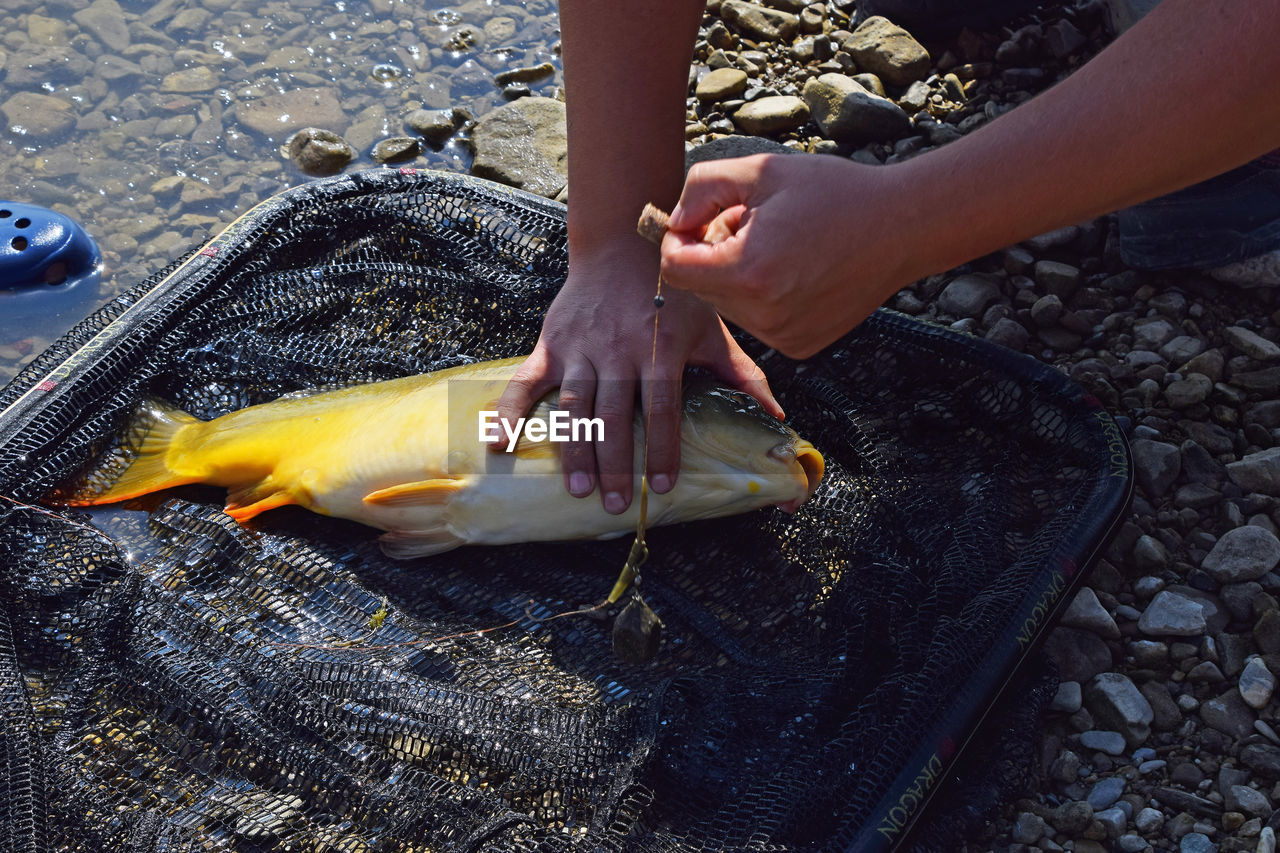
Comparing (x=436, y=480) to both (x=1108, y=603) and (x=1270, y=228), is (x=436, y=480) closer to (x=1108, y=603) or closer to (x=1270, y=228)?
(x=1108, y=603)

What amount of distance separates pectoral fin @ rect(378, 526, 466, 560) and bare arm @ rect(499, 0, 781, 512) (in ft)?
1.25

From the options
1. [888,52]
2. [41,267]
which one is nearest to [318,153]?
[41,267]

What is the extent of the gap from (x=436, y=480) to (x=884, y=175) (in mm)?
1429

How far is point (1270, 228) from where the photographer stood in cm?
346

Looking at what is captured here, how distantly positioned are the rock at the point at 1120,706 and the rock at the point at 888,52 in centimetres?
340

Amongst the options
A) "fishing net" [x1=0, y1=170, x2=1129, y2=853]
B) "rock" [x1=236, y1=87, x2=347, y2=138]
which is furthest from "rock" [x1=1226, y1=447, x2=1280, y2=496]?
"rock" [x1=236, y1=87, x2=347, y2=138]

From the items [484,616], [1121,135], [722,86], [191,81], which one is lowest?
[484,616]

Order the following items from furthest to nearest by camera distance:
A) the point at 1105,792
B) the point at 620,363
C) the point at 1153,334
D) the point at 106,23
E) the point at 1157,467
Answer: the point at 106,23 → the point at 1153,334 → the point at 1157,467 → the point at 620,363 → the point at 1105,792

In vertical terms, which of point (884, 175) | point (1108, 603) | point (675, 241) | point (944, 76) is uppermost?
point (884, 175)

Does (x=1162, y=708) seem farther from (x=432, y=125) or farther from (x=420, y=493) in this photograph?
(x=432, y=125)

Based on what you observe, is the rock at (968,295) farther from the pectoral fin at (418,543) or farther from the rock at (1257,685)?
the pectoral fin at (418,543)

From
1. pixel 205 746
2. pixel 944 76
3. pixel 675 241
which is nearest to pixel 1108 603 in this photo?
pixel 675 241

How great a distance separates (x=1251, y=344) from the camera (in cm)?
337

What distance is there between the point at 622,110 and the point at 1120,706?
212cm
